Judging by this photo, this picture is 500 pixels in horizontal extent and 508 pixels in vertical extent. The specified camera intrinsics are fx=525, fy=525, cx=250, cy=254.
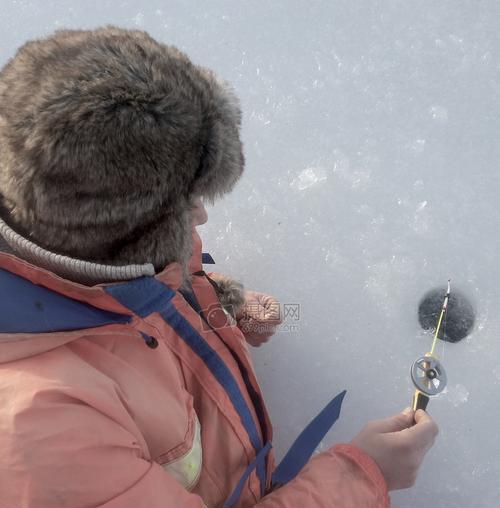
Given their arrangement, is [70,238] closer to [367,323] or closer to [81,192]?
[81,192]

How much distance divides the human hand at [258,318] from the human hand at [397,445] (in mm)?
377

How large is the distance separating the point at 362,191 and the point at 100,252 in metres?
0.94

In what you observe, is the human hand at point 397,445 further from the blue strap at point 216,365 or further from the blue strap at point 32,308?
the blue strap at point 32,308

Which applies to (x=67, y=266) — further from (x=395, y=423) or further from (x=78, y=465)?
(x=395, y=423)

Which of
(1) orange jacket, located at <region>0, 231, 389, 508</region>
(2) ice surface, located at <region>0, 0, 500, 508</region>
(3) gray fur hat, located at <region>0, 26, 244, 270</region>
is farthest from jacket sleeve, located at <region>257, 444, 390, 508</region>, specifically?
(3) gray fur hat, located at <region>0, 26, 244, 270</region>

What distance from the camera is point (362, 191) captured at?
1469 millimetres

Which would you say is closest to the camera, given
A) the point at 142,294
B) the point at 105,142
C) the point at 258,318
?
the point at 105,142

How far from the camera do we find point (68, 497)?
0.65 meters

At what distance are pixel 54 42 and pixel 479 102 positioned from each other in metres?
1.28

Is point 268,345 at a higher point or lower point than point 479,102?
lower

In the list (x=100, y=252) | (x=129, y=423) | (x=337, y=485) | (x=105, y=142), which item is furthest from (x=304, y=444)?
(x=105, y=142)

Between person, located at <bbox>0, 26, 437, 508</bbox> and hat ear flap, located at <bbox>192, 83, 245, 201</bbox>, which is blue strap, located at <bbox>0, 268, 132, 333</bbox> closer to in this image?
person, located at <bbox>0, 26, 437, 508</bbox>

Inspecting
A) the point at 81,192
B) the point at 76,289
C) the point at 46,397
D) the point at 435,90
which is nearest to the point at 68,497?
the point at 46,397

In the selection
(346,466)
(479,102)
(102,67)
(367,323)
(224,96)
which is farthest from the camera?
(479,102)
